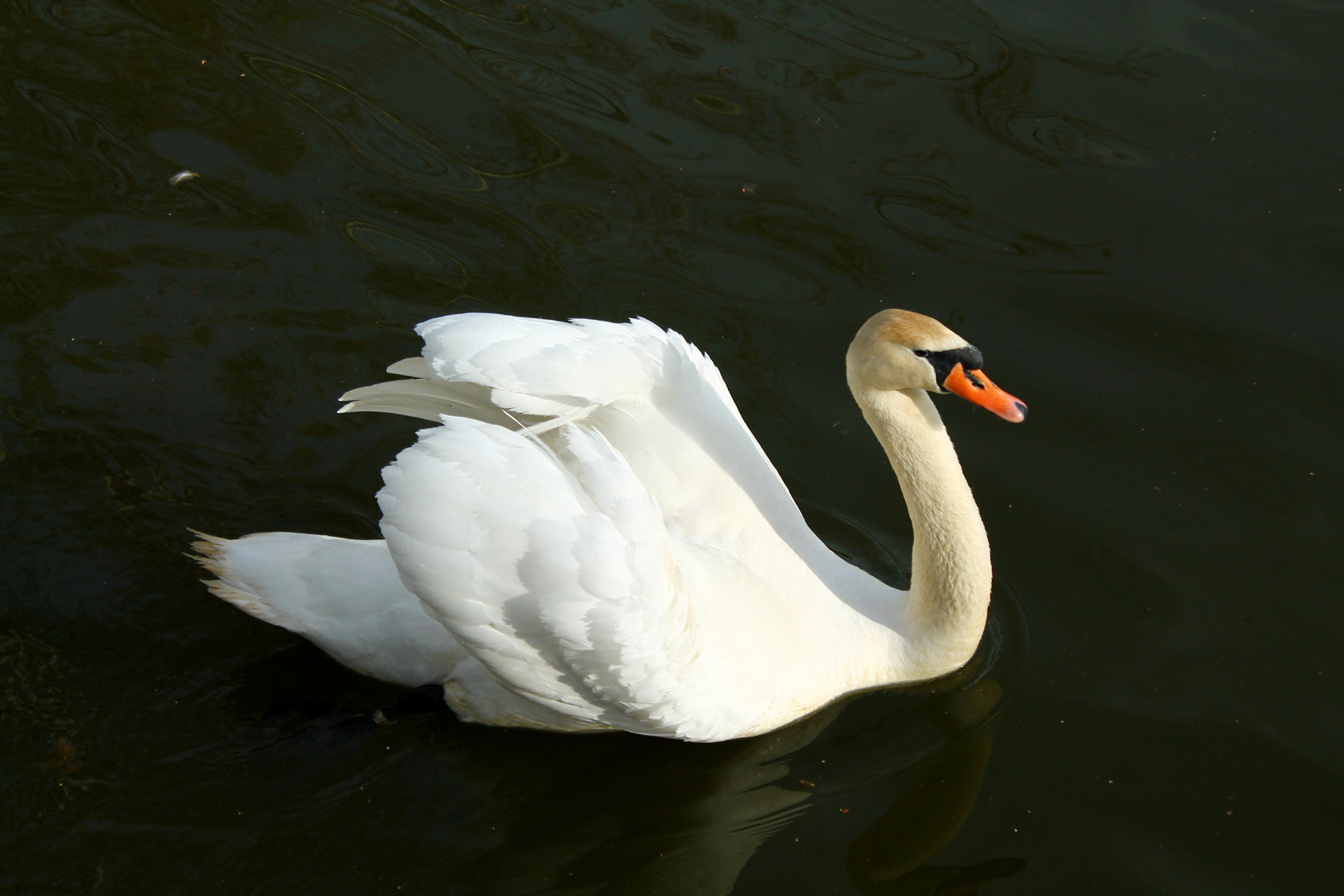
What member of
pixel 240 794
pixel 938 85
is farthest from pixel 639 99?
pixel 240 794

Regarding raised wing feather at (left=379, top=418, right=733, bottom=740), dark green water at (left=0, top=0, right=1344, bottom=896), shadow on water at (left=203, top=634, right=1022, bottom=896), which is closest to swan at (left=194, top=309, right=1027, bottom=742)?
raised wing feather at (left=379, top=418, right=733, bottom=740)

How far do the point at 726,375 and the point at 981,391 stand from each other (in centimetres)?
192

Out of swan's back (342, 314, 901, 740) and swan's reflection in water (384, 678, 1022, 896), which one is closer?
swan's back (342, 314, 901, 740)

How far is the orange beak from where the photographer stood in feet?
13.5

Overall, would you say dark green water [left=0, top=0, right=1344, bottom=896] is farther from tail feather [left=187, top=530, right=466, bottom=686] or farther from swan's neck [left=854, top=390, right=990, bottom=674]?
swan's neck [left=854, top=390, right=990, bottom=674]

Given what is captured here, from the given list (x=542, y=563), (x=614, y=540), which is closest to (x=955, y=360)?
(x=614, y=540)

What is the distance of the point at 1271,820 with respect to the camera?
4.11m

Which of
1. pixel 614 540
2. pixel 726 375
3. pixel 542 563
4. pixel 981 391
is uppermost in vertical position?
pixel 981 391

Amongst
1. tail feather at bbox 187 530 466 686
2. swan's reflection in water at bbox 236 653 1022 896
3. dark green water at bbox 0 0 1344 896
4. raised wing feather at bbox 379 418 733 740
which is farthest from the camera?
tail feather at bbox 187 530 466 686

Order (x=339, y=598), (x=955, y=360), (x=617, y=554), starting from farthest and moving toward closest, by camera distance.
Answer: (x=339, y=598)
(x=955, y=360)
(x=617, y=554)

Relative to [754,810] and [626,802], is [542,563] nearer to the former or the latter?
[626,802]

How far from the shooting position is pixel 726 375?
231 inches

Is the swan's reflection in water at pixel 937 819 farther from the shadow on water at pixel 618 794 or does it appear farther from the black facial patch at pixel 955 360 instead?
the black facial patch at pixel 955 360

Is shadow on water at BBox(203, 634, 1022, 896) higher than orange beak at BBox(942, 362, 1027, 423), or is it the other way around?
orange beak at BBox(942, 362, 1027, 423)
